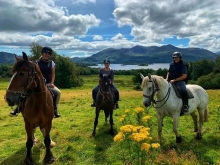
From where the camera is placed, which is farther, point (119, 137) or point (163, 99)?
point (163, 99)

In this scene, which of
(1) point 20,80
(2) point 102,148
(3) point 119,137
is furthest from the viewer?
(2) point 102,148

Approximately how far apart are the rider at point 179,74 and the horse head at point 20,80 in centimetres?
622

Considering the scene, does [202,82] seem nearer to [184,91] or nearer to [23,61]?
[184,91]

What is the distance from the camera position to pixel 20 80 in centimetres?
634

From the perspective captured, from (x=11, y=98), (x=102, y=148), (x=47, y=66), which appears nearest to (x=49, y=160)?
(x=102, y=148)

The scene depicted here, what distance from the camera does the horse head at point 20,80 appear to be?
6125 mm

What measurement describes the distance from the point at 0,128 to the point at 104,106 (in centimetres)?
743

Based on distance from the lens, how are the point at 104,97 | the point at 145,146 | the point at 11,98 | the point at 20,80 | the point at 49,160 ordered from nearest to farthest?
the point at 145,146
the point at 11,98
the point at 20,80
the point at 49,160
the point at 104,97

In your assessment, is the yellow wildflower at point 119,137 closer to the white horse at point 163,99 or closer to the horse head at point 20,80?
the horse head at point 20,80

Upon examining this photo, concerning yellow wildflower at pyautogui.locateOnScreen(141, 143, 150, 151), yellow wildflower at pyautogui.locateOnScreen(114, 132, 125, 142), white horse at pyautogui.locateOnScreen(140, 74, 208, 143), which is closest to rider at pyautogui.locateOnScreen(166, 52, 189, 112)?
white horse at pyautogui.locateOnScreen(140, 74, 208, 143)

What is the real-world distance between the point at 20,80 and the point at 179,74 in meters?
7.01

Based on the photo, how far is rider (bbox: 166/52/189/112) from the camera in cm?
999

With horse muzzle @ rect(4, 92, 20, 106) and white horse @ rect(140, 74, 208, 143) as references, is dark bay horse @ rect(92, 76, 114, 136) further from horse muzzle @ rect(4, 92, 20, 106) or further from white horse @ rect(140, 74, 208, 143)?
horse muzzle @ rect(4, 92, 20, 106)

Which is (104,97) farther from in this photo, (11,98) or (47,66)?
(11,98)
